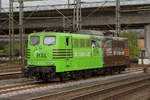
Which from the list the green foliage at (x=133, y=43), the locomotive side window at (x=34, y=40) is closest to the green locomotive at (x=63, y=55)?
the locomotive side window at (x=34, y=40)

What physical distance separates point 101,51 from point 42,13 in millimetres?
22641

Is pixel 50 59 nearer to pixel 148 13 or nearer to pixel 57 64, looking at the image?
pixel 57 64

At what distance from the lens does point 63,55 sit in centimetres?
1617

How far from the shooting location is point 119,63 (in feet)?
74.3

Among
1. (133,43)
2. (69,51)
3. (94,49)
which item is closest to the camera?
(69,51)

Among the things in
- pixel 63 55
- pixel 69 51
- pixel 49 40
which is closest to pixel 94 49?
pixel 69 51

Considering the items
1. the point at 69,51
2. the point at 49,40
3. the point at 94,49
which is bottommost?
the point at 69,51

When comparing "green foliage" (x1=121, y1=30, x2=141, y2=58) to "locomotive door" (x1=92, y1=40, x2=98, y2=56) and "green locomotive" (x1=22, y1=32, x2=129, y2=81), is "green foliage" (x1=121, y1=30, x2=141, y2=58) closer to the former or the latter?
"green locomotive" (x1=22, y1=32, x2=129, y2=81)

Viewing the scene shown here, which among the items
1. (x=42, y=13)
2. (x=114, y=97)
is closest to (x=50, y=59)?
(x=114, y=97)

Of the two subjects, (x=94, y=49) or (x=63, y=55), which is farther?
(x=94, y=49)

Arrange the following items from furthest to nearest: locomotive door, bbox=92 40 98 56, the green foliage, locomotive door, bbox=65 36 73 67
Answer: the green foliage
locomotive door, bbox=92 40 98 56
locomotive door, bbox=65 36 73 67

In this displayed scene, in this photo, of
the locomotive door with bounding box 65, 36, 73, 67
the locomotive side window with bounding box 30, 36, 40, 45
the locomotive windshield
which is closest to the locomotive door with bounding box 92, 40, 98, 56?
the locomotive door with bounding box 65, 36, 73, 67

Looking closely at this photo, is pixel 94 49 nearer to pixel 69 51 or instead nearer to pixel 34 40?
pixel 69 51

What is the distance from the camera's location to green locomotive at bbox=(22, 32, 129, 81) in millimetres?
15820
